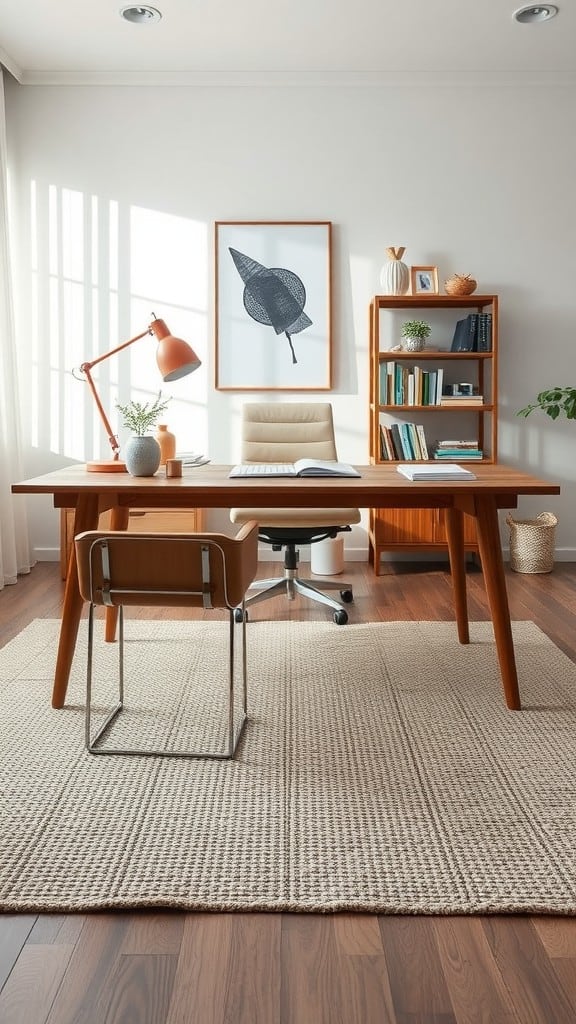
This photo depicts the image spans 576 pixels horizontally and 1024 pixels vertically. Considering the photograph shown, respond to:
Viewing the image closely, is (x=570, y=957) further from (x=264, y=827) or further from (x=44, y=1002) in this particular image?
(x=44, y=1002)

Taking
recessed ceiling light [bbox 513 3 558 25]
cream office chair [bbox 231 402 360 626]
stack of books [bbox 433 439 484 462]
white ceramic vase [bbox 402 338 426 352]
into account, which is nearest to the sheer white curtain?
cream office chair [bbox 231 402 360 626]

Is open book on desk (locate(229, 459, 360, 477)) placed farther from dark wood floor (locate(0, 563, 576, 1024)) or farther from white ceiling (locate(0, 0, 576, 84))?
white ceiling (locate(0, 0, 576, 84))

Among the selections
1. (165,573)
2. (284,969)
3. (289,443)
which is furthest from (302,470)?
(284,969)

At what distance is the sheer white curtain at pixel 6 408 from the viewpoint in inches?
173

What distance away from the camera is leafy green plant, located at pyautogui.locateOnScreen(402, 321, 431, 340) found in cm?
459

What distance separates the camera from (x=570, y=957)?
56.2 inches

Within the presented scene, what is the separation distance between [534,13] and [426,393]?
1794 mm

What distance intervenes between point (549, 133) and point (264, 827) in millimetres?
4221

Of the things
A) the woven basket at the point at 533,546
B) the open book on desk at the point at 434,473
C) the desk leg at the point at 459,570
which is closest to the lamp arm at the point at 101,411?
the open book on desk at the point at 434,473

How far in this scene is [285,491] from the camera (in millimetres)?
2578

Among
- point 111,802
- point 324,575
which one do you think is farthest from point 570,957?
point 324,575

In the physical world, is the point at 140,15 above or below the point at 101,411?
above

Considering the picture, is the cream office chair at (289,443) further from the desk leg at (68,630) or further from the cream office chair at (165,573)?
the cream office chair at (165,573)

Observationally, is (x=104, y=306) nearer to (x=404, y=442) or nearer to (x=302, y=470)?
(x=404, y=442)
